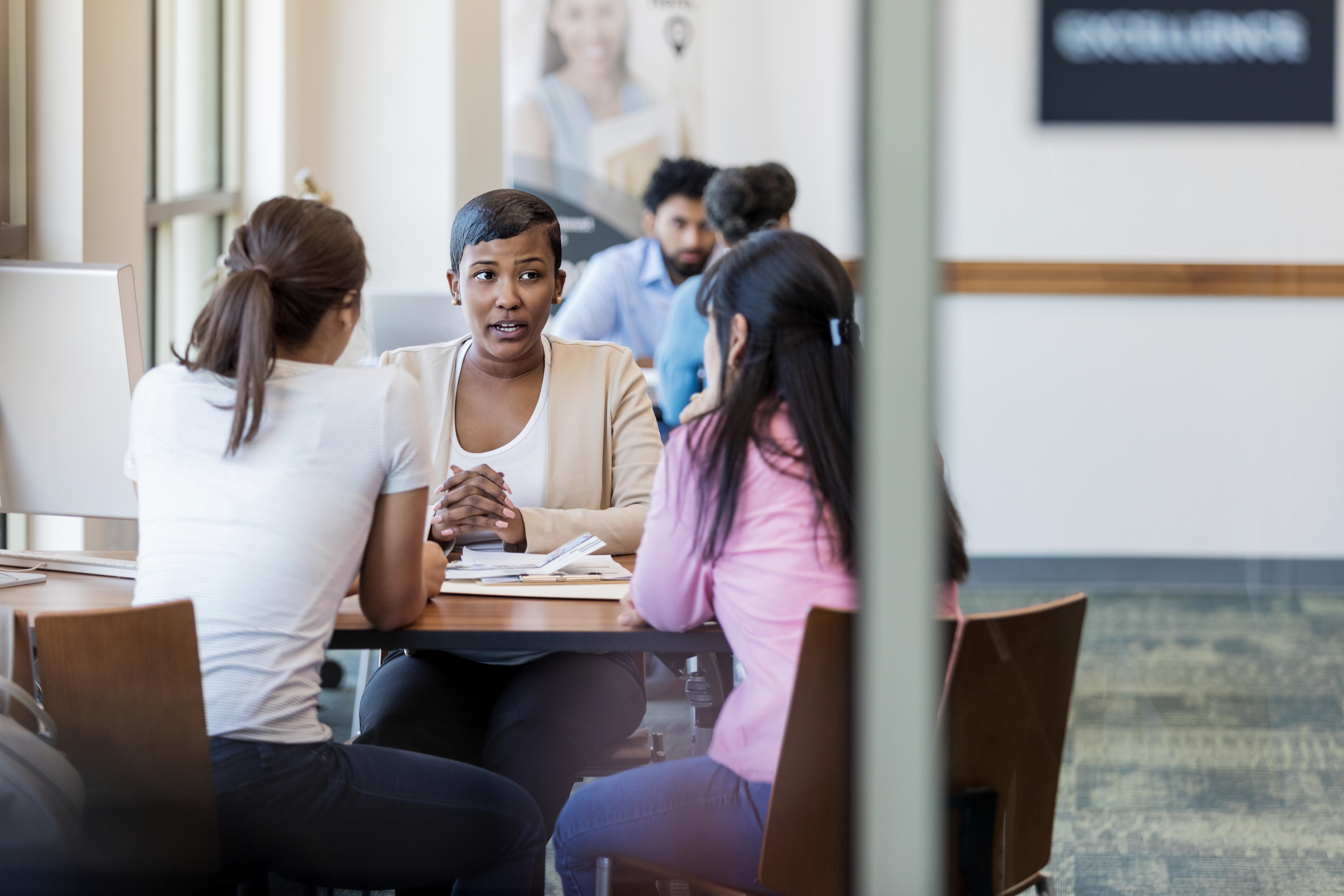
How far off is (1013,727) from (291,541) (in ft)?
2.57

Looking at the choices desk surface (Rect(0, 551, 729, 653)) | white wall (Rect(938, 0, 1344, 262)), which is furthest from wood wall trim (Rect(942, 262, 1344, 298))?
desk surface (Rect(0, 551, 729, 653))

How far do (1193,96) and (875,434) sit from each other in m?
1.02

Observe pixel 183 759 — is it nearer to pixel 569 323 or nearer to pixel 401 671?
pixel 401 671

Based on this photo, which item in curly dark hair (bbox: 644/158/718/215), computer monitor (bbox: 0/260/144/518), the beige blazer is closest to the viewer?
computer monitor (bbox: 0/260/144/518)

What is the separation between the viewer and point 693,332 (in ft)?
10.0

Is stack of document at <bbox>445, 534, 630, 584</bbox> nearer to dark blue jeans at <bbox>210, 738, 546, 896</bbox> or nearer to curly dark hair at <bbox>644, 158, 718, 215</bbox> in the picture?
dark blue jeans at <bbox>210, 738, 546, 896</bbox>

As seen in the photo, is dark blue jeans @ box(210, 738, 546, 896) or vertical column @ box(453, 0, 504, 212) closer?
dark blue jeans @ box(210, 738, 546, 896)

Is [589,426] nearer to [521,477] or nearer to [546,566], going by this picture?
[521,477]

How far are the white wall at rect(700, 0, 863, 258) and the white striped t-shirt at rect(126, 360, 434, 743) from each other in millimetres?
3944

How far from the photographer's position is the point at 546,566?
1.79 meters

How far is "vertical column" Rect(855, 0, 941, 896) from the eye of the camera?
40.0 inches

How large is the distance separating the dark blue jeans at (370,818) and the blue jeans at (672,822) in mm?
60

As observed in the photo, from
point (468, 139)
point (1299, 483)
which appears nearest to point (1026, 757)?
point (1299, 483)

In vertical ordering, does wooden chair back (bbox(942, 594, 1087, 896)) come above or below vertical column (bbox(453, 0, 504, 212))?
below
